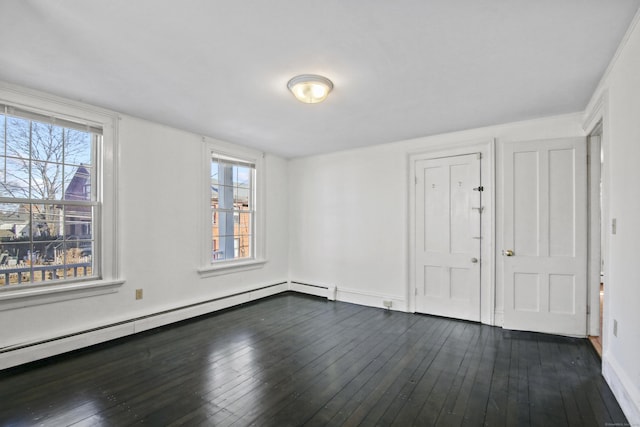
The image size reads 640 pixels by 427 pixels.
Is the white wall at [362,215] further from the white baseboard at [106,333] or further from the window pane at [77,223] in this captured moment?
the window pane at [77,223]

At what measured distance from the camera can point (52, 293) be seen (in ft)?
9.62

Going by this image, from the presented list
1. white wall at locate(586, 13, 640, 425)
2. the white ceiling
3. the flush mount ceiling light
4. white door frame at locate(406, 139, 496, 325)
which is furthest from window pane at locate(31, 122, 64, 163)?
white wall at locate(586, 13, 640, 425)

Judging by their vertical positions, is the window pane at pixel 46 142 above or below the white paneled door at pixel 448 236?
above

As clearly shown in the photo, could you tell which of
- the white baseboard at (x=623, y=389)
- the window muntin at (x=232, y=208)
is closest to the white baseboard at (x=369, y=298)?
the window muntin at (x=232, y=208)

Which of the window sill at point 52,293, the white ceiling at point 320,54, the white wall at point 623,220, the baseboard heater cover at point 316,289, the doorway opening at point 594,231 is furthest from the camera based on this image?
the baseboard heater cover at point 316,289

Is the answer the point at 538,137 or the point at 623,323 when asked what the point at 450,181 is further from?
the point at 623,323

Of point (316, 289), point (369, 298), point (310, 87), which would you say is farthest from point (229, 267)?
point (310, 87)

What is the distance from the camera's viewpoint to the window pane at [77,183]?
10.3 ft

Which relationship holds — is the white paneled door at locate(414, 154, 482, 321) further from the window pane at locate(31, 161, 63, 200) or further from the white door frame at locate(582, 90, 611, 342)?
the window pane at locate(31, 161, 63, 200)

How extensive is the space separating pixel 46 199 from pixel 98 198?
43 cm

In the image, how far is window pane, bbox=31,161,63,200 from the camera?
2.93 metres

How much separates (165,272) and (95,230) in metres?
0.92

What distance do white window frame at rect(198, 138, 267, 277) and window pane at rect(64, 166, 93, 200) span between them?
4.35 ft

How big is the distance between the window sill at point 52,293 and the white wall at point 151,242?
0.17ft
